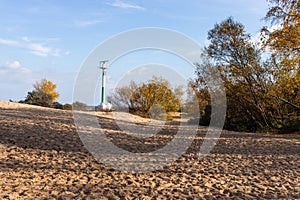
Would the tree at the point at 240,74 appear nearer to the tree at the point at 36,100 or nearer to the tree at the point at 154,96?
the tree at the point at 154,96

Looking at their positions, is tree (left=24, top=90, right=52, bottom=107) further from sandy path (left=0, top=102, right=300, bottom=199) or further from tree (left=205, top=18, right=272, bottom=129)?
sandy path (left=0, top=102, right=300, bottom=199)

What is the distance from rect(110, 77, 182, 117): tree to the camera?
2464 cm

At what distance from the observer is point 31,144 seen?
8.51 meters

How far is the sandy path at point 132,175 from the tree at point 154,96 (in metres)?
15.0

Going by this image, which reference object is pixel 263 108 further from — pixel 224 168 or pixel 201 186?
pixel 201 186

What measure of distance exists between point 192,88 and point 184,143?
36.0ft

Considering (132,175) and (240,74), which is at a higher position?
(240,74)

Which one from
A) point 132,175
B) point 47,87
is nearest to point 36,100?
point 47,87

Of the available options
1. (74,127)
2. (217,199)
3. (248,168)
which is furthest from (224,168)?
(74,127)

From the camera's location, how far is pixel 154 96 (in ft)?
81.6

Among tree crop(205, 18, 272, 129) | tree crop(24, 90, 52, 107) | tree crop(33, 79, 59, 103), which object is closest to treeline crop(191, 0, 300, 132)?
tree crop(205, 18, 272, 129)

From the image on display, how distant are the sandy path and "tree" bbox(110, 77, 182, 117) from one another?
15.0 meters

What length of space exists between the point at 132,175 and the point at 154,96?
1889cm

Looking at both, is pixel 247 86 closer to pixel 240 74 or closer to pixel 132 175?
pixel 240 74
